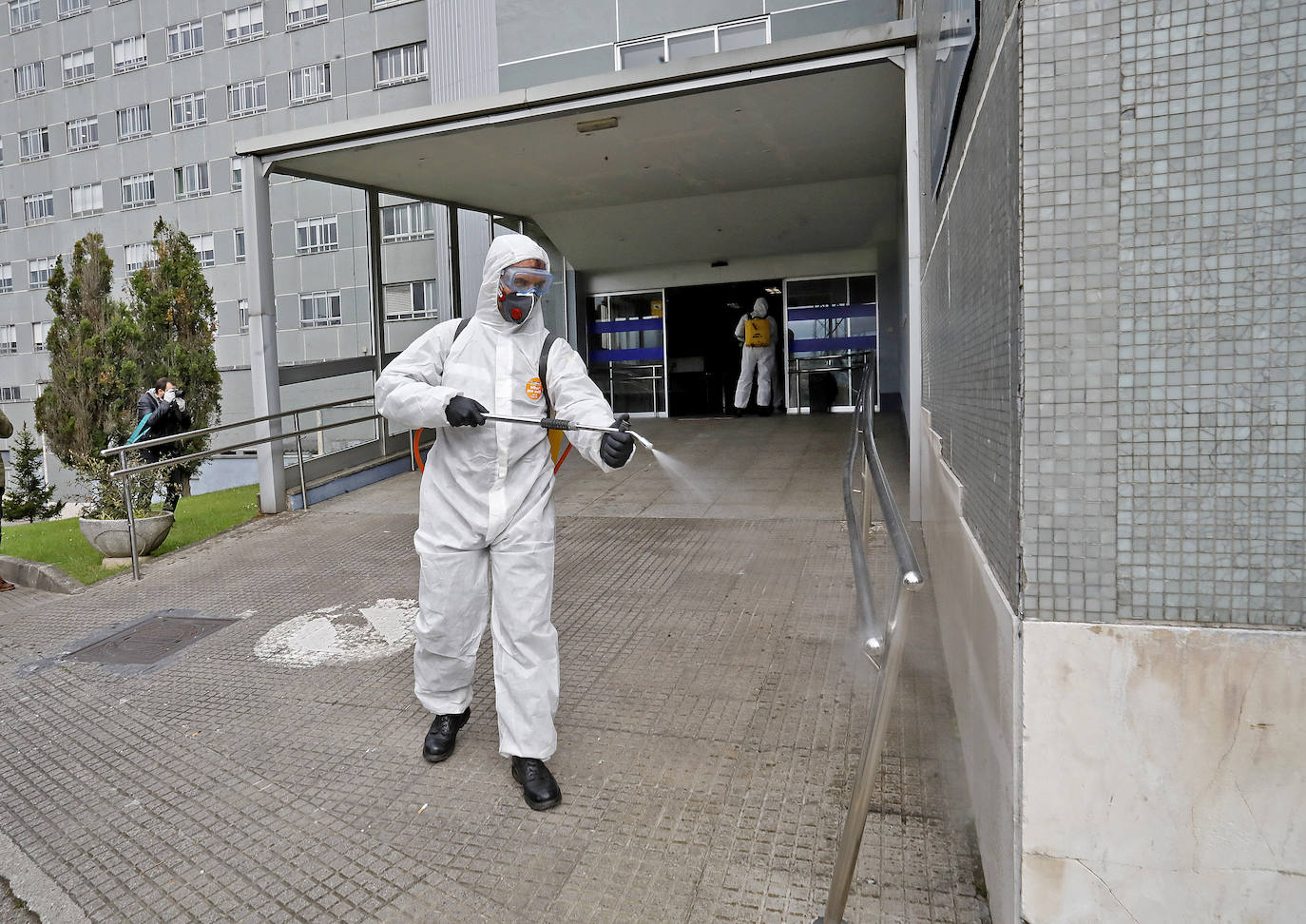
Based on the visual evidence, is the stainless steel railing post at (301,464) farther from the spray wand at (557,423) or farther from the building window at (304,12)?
the building window at (304,12)

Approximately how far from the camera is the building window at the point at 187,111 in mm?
24609

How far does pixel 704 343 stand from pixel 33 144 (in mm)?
25088

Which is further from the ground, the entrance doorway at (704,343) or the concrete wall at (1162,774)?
the entrance doorway at (704,343)

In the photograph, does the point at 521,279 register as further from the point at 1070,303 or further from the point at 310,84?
the point at 310,84

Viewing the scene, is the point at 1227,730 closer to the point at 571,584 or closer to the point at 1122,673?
the point at 1122,673

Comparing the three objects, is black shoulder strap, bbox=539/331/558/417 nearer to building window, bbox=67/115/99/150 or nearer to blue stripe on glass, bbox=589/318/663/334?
blue stripe on glass, bbox=589/318/663/334

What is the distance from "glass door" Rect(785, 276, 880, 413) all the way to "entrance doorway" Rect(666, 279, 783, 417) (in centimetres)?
43

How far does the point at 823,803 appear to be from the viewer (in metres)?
2.98

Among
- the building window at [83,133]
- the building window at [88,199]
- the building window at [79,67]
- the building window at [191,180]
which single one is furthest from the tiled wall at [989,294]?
the building window at [79,67]

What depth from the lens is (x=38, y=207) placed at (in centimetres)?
2809

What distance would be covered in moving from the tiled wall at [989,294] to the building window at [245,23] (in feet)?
82.7

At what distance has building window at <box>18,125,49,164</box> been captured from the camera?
2781 cm

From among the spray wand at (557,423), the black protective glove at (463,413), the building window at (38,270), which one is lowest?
the spray wand at (557,423)

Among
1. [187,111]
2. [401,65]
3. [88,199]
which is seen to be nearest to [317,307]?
[401,65]
